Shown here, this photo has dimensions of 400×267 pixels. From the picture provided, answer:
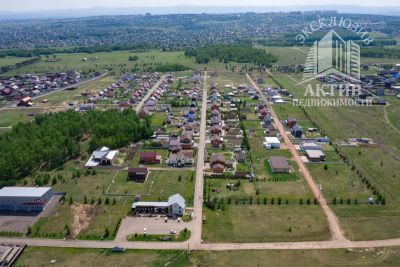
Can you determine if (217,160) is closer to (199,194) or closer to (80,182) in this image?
(199,194)

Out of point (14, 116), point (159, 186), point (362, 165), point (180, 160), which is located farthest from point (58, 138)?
point (362, 165)

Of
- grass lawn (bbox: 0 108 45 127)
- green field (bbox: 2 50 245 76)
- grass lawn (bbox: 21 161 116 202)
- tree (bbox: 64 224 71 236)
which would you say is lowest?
tree (bbox: 64 224 71 236)

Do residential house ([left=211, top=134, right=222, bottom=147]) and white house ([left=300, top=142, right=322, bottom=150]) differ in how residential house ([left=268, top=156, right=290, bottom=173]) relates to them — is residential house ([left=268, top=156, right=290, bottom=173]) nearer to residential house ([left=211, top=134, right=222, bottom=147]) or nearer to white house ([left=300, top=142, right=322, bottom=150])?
white house ([left=300, top=142, right=322, bottom=150])

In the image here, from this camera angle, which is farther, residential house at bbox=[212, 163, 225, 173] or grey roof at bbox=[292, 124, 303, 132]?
grey roof at bbox=[292, 124, 303, 132]

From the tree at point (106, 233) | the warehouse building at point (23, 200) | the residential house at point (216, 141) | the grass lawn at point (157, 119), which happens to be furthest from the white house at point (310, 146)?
the warehouse building at point (23, 200)

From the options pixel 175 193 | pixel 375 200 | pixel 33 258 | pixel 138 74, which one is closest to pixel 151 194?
pixel 175 193

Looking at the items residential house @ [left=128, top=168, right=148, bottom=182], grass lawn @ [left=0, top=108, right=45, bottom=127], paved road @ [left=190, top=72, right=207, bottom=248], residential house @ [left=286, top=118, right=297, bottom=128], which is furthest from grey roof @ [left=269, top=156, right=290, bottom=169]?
grass lawn @ [left=0, top=108, right=45, bottom=127]
